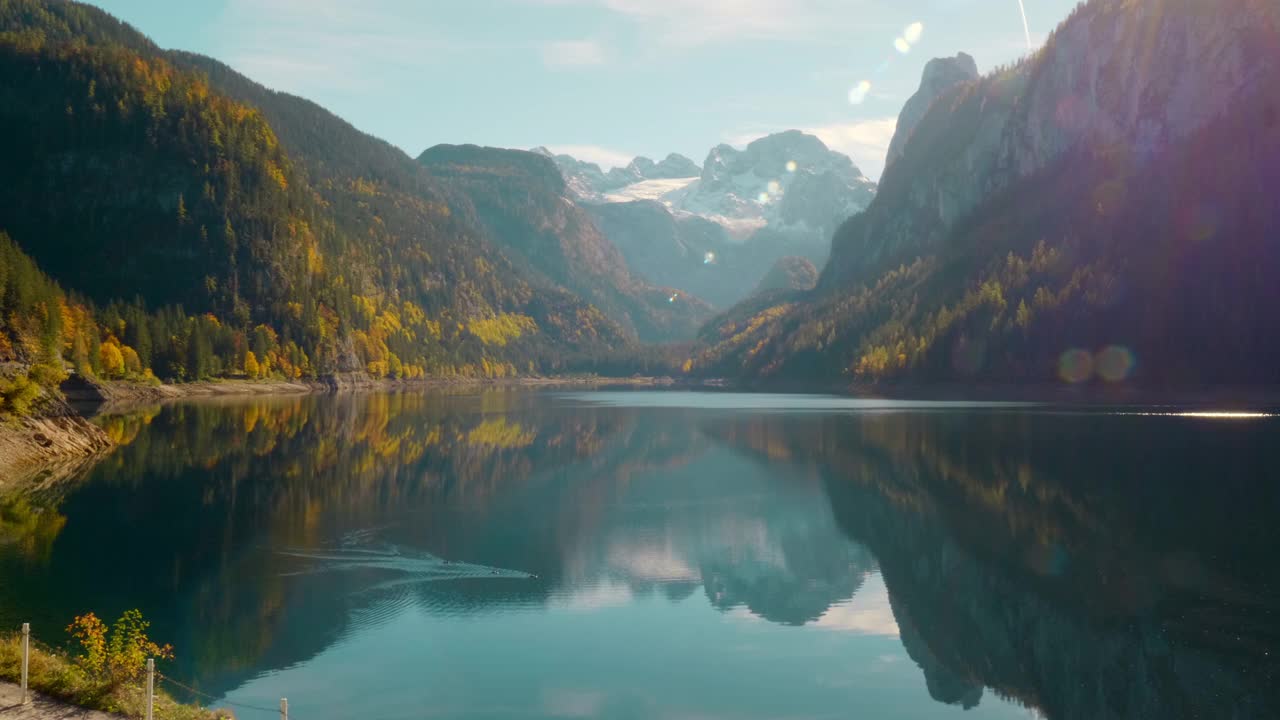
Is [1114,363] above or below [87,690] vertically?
above

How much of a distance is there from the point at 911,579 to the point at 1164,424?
82.7m

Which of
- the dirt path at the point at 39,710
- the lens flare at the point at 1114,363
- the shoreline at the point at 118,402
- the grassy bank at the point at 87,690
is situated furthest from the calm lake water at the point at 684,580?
the lens flare at the point at 1114,363

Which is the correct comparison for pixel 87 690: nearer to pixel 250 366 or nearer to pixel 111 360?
pixel 111 360

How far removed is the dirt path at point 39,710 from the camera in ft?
69.9

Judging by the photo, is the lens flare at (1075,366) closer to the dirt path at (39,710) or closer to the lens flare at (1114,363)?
the lens flare at (1114,363)

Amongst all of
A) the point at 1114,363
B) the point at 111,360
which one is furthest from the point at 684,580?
the point at 1114,363

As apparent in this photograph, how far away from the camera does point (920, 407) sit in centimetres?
16475

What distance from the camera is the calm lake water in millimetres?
30562

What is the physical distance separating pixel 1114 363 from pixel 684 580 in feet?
526

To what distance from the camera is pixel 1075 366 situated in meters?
187

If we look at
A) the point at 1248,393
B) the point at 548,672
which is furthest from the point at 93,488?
the point at 1248,393

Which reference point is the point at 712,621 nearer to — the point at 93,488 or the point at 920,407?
the point at 93,488

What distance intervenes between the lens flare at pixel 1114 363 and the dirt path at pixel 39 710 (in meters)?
183

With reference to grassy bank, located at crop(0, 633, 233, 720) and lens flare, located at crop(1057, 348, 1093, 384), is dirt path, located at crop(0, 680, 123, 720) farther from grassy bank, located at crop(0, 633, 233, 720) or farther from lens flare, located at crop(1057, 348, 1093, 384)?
lens flare, located at crop(1057, 348, 1093, 384)
